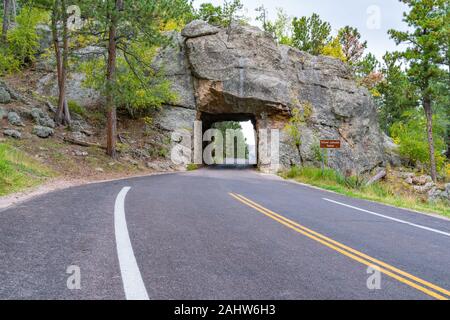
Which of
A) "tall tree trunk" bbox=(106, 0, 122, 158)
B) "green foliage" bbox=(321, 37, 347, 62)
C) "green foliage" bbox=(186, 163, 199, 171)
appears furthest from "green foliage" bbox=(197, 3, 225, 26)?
"tall tree trunk" bbox=(106, 0, 122, 158)

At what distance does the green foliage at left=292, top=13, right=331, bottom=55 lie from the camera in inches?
1433

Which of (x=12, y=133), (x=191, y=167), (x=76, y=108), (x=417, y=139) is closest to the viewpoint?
(x=12, y=133)

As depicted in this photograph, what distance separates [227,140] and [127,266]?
7476cm

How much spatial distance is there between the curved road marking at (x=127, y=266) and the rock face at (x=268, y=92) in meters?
21.6

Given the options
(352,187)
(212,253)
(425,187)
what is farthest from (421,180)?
(212,253)

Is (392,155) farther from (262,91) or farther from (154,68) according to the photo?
(154,68)

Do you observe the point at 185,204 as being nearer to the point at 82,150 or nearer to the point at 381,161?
the point at 82,150

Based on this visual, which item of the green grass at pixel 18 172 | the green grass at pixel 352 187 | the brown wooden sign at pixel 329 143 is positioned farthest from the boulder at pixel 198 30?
the green grass at pixel 18 172

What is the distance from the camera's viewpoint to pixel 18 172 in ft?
36.0

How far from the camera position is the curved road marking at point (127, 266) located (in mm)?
3276

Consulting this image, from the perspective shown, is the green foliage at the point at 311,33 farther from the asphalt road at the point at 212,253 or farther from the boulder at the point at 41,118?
the asphalt road at the point at 212,253

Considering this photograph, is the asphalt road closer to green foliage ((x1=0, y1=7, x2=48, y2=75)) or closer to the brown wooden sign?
the brown wooden sign
